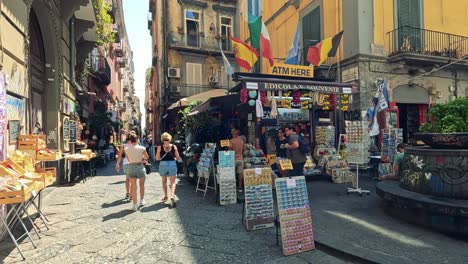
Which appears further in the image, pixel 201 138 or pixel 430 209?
pixel 201 138

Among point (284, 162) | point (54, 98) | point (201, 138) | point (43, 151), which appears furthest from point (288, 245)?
point (54, 98)

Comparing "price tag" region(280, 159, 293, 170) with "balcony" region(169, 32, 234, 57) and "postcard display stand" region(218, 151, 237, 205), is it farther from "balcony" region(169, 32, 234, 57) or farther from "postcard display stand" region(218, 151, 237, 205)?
"balcony" region(169, 32, 234, 57)

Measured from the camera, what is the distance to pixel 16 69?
17.8 feet

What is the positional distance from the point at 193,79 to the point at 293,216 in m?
19.7

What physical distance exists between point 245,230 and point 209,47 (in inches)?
798

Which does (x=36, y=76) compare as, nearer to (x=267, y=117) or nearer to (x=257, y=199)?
(x=267, y=117)

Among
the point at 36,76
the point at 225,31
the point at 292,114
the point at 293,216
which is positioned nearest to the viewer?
the point at 293,216

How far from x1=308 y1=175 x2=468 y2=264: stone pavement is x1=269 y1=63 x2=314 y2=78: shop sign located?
166 inches

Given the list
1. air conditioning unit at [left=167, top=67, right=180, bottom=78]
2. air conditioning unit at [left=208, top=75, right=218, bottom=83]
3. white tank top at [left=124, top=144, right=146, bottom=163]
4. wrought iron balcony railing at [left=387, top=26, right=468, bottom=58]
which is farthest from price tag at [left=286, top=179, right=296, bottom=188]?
air conditioning unit at [left=208, top=75, right=218, bottom=83]

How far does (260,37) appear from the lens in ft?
32.2

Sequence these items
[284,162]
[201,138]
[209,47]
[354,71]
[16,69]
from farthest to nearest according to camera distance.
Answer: [209,47] < [354,71] < [201,138] < [284,162] < [16,69]

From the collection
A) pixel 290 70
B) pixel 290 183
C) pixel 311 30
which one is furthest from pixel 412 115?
pixel 290 183

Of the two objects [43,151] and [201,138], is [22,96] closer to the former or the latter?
[43,151]

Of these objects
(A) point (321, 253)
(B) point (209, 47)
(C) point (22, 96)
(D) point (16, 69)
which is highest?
(B) point (209, 47)
